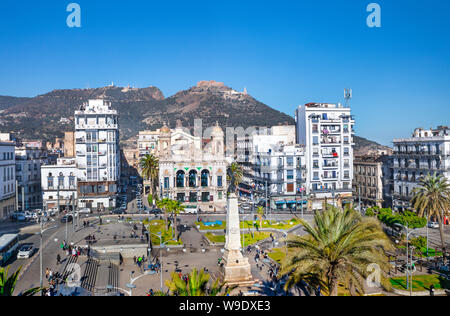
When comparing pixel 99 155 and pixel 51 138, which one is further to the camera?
pixel 51 138

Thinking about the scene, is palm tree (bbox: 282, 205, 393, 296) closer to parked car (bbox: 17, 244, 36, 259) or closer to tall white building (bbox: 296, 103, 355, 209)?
parked car (bbox: 17, 244, 36, 259)

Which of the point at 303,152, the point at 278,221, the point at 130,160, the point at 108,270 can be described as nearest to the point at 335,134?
the point at 303,152

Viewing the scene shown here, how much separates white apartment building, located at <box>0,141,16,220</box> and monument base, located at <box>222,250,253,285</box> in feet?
167

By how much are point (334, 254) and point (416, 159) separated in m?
57.3

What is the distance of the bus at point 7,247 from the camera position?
41.0 m

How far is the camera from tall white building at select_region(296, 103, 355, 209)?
269 ft

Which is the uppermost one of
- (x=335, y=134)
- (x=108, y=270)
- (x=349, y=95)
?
(x=349, y=95)

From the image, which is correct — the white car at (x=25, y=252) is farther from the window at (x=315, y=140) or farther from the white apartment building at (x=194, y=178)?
the window at (x=315, y=140)

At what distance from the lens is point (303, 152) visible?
82.0 m

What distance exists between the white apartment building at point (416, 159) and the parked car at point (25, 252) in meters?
57.1
